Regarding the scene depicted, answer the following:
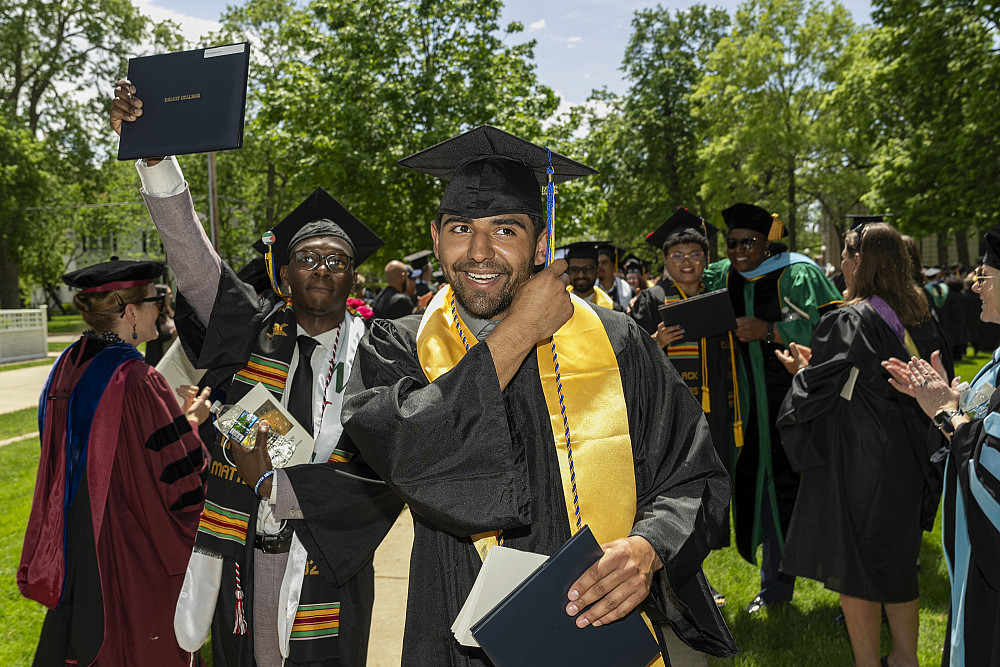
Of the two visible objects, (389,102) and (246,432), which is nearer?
(246,432)

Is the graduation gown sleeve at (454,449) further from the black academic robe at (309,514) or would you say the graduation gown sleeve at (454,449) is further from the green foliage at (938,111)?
the green foliage at (938,111)

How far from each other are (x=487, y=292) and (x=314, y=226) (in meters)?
1.46

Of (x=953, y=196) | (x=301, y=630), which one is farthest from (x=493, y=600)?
(x=953, y=196)

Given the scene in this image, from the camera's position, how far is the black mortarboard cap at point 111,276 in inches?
117

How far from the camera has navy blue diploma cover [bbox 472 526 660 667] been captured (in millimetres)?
1364

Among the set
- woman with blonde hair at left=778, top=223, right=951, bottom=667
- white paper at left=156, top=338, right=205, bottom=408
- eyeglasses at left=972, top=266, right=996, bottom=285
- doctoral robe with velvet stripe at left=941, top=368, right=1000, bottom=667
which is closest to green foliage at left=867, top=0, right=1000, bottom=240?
woman with blonde hair at left=778, top=223, right=951, bottom=667

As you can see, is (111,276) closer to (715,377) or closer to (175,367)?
(175,367)

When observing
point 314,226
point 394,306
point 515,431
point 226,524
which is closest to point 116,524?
point 226,524

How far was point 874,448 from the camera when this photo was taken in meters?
3.60

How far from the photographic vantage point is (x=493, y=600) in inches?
57.8

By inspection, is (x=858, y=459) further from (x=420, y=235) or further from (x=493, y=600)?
(x=420, y=235)

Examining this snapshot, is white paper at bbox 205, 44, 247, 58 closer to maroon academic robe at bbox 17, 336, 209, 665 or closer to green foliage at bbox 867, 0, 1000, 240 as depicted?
maroon academic robe at bbox 17, 336, 209, 665

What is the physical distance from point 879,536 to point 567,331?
270 centimetres

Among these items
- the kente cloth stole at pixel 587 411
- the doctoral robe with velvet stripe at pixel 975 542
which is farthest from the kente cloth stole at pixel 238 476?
the doctoral robe with velvet stripe at pixel 975 542
